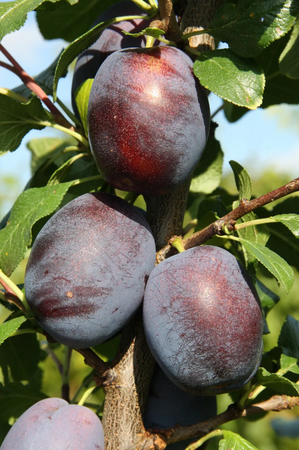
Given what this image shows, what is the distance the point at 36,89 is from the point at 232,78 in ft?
1.34

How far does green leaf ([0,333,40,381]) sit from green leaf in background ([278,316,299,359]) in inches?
21.9

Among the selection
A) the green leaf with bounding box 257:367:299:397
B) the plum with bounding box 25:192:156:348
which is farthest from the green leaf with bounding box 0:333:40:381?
the green leaf with bounding box 257:367:299:397

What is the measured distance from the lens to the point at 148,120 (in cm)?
71

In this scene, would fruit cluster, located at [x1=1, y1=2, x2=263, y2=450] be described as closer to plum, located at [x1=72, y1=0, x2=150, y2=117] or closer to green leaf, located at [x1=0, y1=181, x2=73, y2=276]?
green leaf, located at [x1=0, y1=181, x2=73, y2=276]

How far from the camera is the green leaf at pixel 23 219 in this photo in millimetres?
802

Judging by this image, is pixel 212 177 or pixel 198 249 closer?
pixel 198 249

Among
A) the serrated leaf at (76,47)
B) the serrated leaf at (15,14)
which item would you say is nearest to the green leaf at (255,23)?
the serrated leaf at (76,47)

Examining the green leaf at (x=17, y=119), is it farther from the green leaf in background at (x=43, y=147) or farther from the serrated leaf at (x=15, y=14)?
the green leaf in background at (x=43, y=147)

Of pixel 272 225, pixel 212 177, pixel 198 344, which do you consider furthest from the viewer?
pixel 212 177

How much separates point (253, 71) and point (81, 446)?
2.24 feet

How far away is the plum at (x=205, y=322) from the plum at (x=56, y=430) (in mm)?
181

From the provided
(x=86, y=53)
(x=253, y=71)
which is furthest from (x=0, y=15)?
(x=253, y=71)

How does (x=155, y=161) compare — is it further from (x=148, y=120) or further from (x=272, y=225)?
(x=272, y=225)

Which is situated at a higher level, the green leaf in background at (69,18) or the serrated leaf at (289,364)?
the green leaf in background at (69,18)
